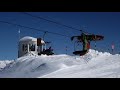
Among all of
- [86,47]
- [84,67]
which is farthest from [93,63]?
[86,47]

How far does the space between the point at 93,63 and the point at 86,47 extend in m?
9.86

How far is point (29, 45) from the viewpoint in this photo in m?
21.9

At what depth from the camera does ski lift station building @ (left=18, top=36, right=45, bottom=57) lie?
21.6 m

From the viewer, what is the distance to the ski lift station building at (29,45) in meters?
21.6
